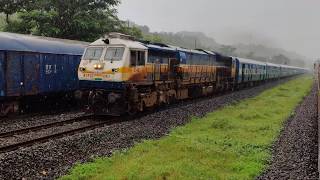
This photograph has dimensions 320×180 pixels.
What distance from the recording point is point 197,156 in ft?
40.5

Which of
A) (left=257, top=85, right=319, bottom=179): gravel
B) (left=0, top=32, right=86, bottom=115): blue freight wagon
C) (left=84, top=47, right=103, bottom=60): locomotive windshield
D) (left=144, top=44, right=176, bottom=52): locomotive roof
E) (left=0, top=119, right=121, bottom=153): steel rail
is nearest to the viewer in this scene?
(left=257, top=85, right=319, bottom=179): gravel

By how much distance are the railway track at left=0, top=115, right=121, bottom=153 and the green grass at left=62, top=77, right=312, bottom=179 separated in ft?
9.81

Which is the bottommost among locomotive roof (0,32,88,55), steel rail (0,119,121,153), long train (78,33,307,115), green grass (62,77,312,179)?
green grass (62,77,312,179)

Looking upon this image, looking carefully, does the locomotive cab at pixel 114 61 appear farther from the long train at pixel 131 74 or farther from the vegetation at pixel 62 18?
the vegetation at pixel 62 18

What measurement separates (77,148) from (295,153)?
21.6ft

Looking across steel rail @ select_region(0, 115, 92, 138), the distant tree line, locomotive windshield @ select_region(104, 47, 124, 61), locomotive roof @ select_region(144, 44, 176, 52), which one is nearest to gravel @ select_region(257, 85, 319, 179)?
locomotive roof @ select_region(144, 44, 176, 52)

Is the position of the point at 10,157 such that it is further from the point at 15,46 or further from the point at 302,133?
the point at 302,133

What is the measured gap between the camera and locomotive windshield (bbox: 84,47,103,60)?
1991cm

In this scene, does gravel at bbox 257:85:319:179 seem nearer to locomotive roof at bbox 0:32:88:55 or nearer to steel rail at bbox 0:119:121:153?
steel rail at bbox 0:119:121:153

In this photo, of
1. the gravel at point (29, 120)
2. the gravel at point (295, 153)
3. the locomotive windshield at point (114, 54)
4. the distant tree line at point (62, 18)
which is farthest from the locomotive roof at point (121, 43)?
the distant tree line at point (62, 18)

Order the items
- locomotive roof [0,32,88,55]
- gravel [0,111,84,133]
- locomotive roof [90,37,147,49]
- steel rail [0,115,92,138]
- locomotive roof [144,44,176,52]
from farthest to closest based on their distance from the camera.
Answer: locomotive roof [144,44,176,52]
locomotive roof [90,37,147,49]
locomotive roof [0,32,88,55]
gravel [0,111,84,133]
steel rail [0,115,92,138]

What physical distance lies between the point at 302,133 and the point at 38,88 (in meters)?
12.3

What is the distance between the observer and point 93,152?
42.2 ft

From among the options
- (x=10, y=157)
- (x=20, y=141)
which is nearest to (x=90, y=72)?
(x=20, y=141)
